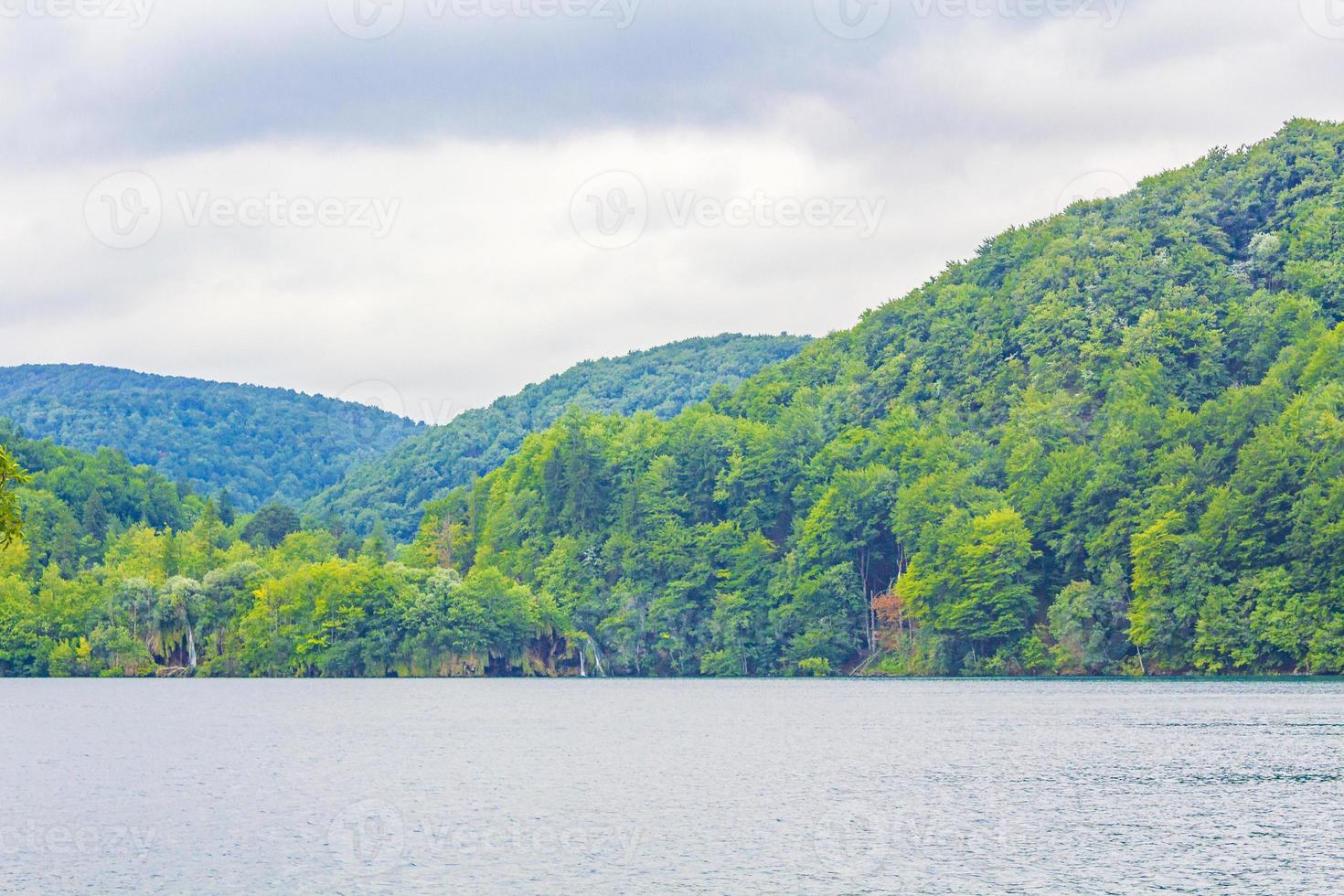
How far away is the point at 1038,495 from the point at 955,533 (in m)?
9.37

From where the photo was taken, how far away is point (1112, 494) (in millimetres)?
149875

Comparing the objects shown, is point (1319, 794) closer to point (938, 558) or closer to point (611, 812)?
point (611, 812)

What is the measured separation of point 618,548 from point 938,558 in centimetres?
4489

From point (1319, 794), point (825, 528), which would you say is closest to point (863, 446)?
point (825, 528)

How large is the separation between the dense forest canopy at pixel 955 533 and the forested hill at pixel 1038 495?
12.3 inches

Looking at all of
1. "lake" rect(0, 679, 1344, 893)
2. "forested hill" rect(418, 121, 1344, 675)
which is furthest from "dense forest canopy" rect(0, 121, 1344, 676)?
"lake" rect(0, 679, 1344, 893)

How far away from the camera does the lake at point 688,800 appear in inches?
1708

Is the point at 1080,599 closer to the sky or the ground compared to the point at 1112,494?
closer to the ground

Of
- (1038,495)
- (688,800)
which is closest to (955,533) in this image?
(1038,495)

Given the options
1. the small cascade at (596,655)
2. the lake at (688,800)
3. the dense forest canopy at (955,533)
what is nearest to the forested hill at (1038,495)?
the dense forest canopy at (955,533)

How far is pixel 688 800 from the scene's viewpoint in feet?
189

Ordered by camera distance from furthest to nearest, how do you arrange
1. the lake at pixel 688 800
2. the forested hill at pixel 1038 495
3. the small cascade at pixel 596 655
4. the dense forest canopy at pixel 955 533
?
the small cascade at pixel 596 655 → the dense forest canopy at pixel 955 533 → the forested hill at pixel 1038 495 → the lake at pixel 688 800

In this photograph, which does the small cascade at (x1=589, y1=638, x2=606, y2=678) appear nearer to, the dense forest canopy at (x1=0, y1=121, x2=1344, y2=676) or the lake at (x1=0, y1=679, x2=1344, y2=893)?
the dense forest canopy at (x1=0, y1=121, x2=1344, y2=676)

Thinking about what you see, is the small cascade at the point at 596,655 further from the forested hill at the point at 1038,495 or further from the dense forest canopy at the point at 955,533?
the forested hill at the point at 1038,495
